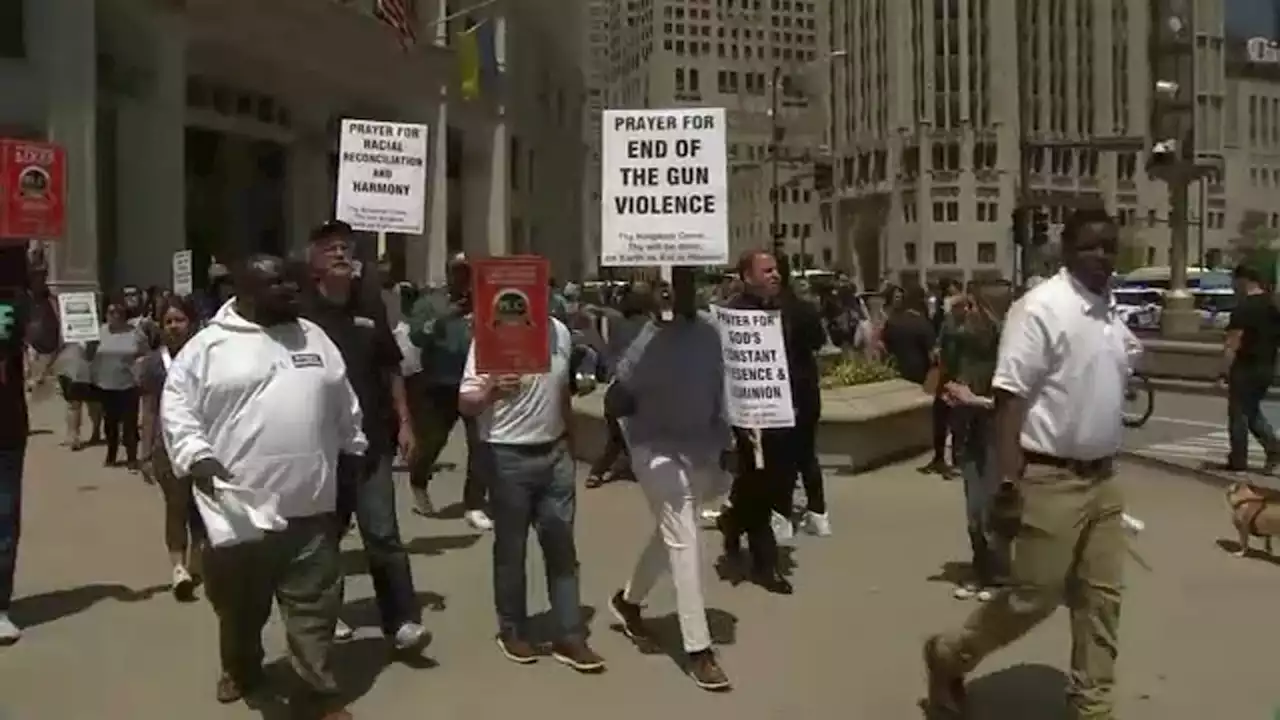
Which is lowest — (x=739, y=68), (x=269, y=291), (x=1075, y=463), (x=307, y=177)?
(x=1075, y=463)

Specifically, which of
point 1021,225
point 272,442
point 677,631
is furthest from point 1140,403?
point 272,442

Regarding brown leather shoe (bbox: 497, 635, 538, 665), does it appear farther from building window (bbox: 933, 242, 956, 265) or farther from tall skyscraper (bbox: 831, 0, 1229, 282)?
building window (bbox: 933, 242, 956, 265)

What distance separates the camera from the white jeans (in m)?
6.58

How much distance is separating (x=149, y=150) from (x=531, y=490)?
2916 centimetres

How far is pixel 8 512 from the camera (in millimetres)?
7453

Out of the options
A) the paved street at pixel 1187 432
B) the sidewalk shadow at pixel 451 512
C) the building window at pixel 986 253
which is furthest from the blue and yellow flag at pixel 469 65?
the building window at pixel 986 253

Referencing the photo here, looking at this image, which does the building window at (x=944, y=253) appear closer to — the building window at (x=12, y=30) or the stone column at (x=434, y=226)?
the stone column at (x=434, y=226)

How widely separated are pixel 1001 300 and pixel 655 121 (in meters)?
2.34

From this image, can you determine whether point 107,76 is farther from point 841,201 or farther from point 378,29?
point 841,201

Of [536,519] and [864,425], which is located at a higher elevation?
[536,519]

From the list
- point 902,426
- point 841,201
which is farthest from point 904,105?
point 902,426

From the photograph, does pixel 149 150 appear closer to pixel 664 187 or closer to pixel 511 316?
pixel 664 187

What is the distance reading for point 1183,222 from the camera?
107 ft

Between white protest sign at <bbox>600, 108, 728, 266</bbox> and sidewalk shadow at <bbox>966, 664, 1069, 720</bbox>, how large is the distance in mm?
2505
